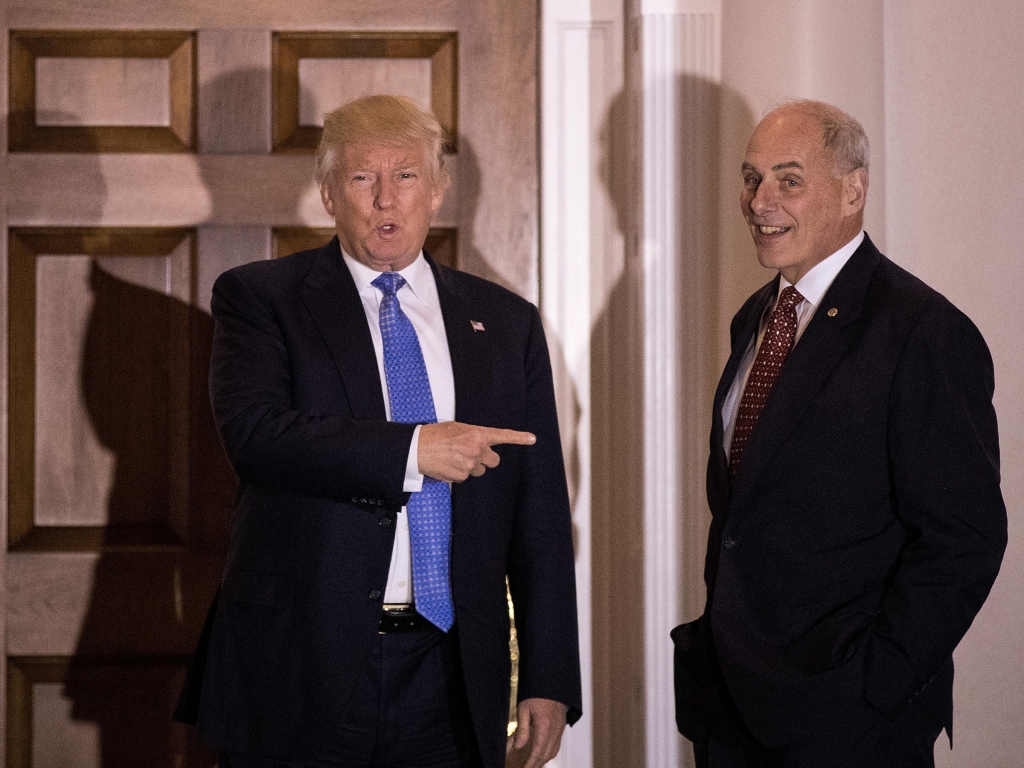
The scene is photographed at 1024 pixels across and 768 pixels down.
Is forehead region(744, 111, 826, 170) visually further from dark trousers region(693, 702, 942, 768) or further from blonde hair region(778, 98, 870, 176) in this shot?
dark trousers region(693, 702, 942, 768)

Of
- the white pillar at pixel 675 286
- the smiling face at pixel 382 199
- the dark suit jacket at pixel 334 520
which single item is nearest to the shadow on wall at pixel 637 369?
the white pillar at pixel 675 286

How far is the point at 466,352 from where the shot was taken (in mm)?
1913

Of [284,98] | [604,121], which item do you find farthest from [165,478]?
[604,121]

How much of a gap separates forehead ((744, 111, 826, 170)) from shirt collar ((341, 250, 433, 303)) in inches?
24.9

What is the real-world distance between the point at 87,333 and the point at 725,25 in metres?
1.79

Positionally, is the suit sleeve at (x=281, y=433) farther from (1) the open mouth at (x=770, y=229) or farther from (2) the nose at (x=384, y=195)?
(1) the open mouth at (x=770, y=229)

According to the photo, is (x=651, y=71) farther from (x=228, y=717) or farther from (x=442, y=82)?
(x=228, y=717)

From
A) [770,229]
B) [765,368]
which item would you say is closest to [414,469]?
[765,368]

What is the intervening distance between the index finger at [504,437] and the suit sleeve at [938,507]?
565 mm

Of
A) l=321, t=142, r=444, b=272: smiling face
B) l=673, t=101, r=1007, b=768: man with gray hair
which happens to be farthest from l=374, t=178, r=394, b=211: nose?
l=673, t=101, r=1007, b=768: man with gray hair

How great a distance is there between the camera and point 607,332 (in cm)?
278

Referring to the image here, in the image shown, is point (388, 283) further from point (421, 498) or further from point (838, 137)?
point (838, 137)

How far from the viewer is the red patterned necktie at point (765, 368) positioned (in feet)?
5.96

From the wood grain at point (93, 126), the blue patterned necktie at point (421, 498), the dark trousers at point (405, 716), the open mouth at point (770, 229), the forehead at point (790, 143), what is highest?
the wood grain at point (93, 126)
